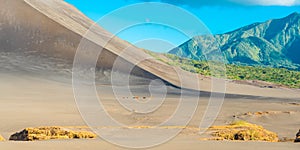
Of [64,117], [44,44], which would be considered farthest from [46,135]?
[44,44]

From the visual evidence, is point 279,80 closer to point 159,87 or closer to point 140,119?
point 159,87

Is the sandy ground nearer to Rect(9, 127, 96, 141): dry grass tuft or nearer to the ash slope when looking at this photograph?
Rect(9, 127, 96, 141): dry grass tuft

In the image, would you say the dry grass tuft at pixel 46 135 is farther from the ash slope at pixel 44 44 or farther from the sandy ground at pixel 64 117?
the ash slope at pixel 44 44

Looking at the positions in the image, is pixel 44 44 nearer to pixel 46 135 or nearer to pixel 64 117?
pixel 64 117

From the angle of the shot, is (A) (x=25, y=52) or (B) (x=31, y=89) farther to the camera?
(A) (x=25, y=52)

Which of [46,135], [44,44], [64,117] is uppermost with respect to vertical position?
[44,44]

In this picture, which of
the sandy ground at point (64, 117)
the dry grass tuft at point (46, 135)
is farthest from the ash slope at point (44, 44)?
the dry grass tuft at point (46, 135)

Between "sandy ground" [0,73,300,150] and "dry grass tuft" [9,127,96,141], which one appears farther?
"dry grass tuft" [9,127,96,141]

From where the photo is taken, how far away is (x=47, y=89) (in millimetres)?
48188

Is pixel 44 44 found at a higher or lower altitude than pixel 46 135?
higher

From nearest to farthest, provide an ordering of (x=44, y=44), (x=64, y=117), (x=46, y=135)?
(x=46, y=135) → (x=64, y=117) → (x=44, y=44)

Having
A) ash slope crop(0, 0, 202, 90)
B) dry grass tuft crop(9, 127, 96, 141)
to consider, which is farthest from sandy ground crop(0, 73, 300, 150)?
ash slope crop(0, 0, 202, 90)

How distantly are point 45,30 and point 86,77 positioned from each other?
12936mm

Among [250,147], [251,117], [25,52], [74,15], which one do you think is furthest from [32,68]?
[250,147]
